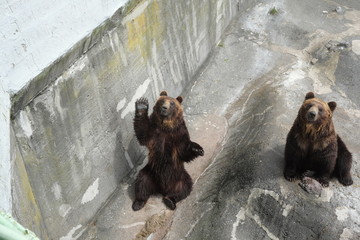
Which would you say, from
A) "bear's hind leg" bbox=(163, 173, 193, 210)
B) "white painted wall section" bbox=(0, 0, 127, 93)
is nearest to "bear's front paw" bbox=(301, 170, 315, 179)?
"bear's hind leg" bbox=(163, 173, 193, 210)

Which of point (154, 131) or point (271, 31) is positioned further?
point (271, 31)

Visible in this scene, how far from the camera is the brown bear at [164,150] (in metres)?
5.79

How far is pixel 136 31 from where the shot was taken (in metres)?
6.40

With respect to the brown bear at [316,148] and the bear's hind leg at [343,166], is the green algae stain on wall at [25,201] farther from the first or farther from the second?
the bear's hind leg at [343,166]

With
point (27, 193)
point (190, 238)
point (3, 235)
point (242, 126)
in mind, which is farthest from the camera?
point (242, 126)

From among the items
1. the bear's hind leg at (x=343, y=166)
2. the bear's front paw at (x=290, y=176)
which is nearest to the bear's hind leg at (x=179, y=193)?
the bear's front paw at (x=290, y=176)

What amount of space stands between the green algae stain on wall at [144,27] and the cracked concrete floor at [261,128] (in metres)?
1.78

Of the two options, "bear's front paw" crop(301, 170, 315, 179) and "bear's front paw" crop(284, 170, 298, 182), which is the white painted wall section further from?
"bear's front paw" crop(301, 170, 315, 179)

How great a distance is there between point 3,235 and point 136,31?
5.00 m

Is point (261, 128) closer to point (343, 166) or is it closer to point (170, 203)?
point (343, 166)

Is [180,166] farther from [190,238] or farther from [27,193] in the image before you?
[27,193]

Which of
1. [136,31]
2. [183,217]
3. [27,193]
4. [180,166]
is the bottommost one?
[183,217]

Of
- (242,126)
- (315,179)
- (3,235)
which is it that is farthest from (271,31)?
(3,235)

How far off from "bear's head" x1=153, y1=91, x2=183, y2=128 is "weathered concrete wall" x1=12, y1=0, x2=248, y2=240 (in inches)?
30.2
